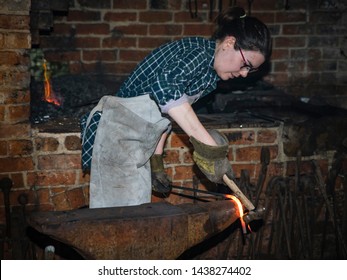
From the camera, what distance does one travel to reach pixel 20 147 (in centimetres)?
286

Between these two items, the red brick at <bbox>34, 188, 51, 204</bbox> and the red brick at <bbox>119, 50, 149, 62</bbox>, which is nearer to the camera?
the red brick at <bbox>34, 188, 51, 204</bbox>

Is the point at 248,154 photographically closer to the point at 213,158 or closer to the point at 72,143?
the point at 213,158

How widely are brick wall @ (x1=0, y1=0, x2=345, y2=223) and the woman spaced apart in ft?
1.41

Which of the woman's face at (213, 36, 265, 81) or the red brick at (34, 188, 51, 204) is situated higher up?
the woman's face at (213, 36, 265, 81)

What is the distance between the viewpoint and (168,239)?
220 cm

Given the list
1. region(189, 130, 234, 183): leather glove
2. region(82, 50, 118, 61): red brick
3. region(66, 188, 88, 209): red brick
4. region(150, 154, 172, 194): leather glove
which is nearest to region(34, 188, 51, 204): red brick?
region(66, 188, 88, 209): red brick

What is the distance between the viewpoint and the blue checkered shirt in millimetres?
2260

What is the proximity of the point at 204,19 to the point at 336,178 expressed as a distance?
5.58 feet

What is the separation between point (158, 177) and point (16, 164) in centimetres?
85

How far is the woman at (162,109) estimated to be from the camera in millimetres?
2295

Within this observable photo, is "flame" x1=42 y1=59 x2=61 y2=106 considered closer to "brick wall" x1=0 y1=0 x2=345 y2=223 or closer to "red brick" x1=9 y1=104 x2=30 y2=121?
"brick wall" x1=0 y1=0 x2=345 y2=223

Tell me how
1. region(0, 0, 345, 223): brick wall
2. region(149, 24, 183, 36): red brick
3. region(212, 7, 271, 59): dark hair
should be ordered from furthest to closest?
region(149, 24, 183, 36): red brick → region(0, 0, 345, 223): brick wall → region(212, 7, 271, 59): dark hair

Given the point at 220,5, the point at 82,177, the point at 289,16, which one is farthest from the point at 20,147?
the point at 289,16
